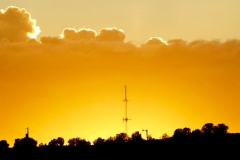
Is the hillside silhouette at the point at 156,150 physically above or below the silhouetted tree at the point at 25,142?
below

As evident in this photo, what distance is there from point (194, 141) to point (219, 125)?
346 ft

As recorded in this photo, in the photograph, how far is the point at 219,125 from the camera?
176000 millimetres

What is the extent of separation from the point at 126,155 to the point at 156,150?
4.34 meters

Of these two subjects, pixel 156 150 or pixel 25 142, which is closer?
pixel 156 150

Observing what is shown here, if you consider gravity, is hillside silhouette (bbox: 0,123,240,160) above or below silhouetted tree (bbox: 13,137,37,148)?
below

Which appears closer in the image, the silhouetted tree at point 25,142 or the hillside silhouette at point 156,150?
the hillside silhouette at point 156,150

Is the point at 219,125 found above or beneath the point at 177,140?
above

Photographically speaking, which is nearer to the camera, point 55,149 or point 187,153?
point 187,153

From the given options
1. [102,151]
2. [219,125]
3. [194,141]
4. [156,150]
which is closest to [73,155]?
[102,151]

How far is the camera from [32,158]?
269ft

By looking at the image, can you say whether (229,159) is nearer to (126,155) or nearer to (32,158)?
(126,155)

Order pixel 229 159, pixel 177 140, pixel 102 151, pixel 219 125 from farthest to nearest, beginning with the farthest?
1. pixel 219 125
2. pixel 102 151
3. pixel 177 140
4. pixel 229 159

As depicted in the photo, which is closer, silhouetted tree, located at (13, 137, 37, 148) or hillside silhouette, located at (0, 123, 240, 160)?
hillside silhouette, located at (0, 123, 240, 160)

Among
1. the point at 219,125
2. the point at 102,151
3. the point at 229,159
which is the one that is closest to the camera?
the point at 229,159
